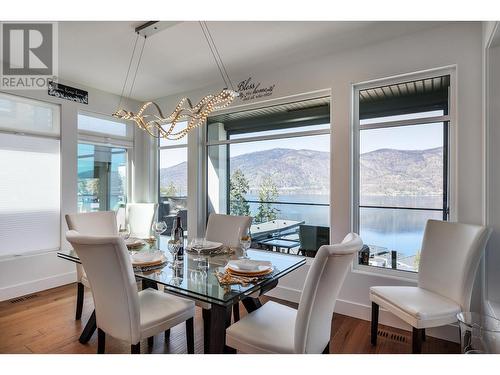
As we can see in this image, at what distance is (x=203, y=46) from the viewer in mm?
2918

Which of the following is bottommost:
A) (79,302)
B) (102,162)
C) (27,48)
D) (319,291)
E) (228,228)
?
(79,302)

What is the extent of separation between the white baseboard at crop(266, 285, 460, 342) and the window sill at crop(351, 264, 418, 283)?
1.06 feet

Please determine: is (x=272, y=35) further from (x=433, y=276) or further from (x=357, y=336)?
(x=357, y=336)

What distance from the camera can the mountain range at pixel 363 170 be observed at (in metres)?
2.69

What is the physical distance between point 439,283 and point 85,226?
3.20 metres

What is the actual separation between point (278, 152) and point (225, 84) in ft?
3.93

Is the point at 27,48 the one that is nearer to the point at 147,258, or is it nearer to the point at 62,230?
the point at 62,230

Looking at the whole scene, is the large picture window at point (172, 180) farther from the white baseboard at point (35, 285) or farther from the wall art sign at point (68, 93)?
the white baseboard at point (35, 285)

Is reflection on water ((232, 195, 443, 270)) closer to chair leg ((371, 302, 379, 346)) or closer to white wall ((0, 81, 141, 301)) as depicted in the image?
chair leg ((371, 302, 379, 346))

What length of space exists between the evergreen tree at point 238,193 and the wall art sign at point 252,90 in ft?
3.34

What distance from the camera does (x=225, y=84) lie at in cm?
384

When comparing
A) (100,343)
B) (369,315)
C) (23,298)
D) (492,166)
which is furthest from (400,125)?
(23,298)

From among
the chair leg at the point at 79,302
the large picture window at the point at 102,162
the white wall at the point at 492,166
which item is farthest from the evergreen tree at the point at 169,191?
the white wall at the point at 492,166
